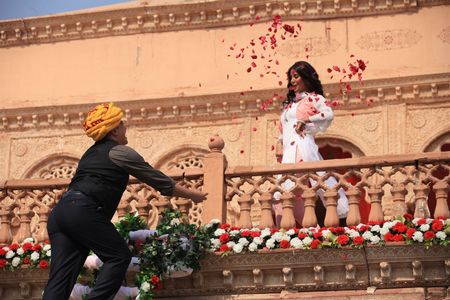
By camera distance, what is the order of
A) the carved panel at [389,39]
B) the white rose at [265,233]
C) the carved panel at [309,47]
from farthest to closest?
1. the carved panel at [309,47]
2. the carved panel at [389,39]
3. the white rose at [265,233]

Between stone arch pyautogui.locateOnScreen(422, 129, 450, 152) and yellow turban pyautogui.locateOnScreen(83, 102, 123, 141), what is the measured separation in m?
12.5

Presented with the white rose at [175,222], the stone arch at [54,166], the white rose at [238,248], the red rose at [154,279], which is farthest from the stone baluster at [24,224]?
the stone arch at [54,166]

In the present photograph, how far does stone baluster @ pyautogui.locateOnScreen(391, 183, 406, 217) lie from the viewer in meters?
13.4

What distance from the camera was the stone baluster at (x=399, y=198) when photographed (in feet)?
44.1

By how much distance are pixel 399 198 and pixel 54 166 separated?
13.1 m

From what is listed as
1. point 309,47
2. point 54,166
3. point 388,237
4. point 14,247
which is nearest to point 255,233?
point 388,237

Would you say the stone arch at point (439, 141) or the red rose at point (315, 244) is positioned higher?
the stone arch at point (439, 141)

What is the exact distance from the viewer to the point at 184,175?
1418cm

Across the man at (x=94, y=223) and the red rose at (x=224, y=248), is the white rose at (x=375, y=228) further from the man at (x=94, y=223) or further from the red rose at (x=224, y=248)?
the man at (x=94, y=223)

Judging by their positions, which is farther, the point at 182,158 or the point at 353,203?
the point at 182,158

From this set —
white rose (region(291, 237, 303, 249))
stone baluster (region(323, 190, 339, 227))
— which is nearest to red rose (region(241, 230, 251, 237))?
white rose (region(291, 237, 303, 249))

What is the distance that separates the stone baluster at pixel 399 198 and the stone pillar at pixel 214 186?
5.86 feet

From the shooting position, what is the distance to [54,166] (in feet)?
84.1

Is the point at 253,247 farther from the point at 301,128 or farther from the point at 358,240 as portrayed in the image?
the point at 301,128
